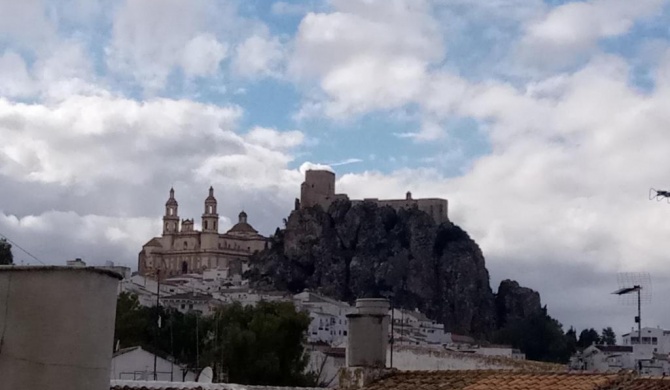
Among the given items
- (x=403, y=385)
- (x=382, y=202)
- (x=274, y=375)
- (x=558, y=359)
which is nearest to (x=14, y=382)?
(x=403, y=385)

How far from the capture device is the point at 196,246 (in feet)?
511

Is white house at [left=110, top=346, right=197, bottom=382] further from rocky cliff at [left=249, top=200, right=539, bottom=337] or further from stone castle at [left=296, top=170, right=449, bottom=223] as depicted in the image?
stone castle at [left=296, top=170, right=449, bottom=223]

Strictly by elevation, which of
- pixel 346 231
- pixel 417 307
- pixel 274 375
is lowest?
pixel 274 375

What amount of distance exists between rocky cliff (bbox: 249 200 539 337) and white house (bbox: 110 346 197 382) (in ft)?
270

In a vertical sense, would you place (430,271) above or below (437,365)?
above

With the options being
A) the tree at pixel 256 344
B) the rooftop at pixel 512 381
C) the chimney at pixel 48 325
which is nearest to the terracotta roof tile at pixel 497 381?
the rooftop at pixel 512 381

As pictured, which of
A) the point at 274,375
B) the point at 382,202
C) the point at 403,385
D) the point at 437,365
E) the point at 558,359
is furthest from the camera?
the point at 382,202

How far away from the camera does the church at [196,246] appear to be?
153500 millimetres

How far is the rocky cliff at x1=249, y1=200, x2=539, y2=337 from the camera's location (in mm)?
120812

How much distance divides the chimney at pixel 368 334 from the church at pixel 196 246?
137844mm

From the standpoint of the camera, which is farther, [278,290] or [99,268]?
[278,290]

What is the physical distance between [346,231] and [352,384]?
112 meters

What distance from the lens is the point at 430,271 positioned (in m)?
122

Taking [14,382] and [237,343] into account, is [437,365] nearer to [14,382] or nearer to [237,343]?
[14,382]
